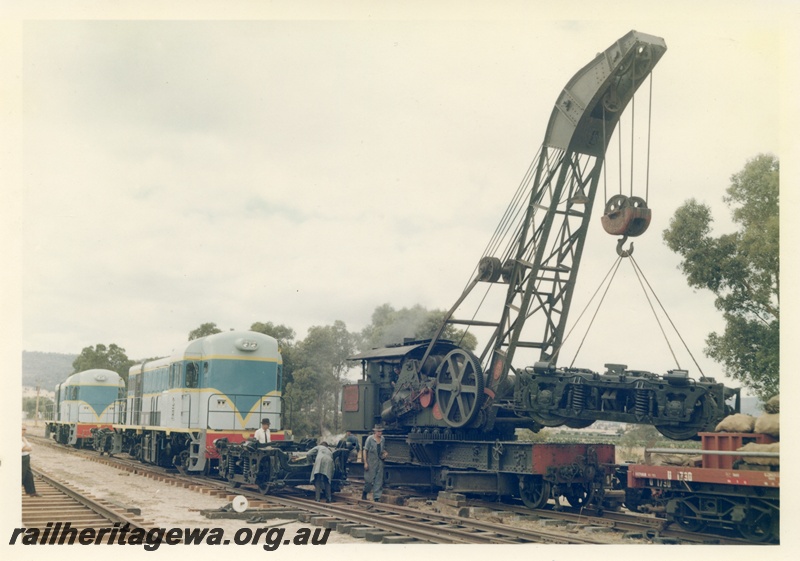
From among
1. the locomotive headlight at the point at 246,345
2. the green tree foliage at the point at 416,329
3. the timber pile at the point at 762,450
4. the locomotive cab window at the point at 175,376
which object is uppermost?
the green tree foliage at the point at 416,329

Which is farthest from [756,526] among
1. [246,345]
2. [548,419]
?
[246,345]

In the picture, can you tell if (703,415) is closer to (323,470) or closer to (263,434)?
(323,470)

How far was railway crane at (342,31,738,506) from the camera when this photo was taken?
45.2 ft

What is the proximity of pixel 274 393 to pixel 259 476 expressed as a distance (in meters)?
3.46

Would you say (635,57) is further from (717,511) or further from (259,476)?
(259,476)

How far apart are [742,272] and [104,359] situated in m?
40.7

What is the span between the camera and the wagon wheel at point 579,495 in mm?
14767

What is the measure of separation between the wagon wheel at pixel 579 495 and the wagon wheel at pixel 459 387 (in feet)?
7.71

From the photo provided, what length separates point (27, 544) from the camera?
36.6ft

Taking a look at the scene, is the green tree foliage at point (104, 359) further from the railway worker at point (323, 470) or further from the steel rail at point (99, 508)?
the railway worker at point (323, 470)

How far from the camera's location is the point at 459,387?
1631 cm

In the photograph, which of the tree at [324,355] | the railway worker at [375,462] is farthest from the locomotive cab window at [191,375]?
the tree at [324,355]

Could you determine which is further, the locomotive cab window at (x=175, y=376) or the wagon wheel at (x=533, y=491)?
the locomotive cab window at (x=175, y=376)

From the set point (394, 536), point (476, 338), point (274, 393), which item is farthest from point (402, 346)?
point (476, 338)
